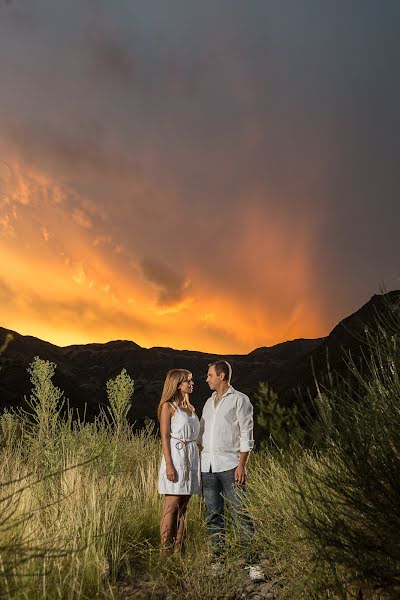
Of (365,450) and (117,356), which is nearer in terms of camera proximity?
(365,450)

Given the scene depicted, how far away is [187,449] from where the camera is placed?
456cm

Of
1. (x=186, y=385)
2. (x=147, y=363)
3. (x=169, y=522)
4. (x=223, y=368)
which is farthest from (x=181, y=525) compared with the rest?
(x=147, y=363)

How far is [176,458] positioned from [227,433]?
49cm

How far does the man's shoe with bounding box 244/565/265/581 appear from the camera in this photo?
412 centimetres

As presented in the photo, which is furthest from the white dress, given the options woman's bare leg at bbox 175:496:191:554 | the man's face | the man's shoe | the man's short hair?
the man's shoe

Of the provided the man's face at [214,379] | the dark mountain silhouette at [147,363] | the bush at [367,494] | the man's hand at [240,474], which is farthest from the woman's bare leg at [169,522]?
the dark mountain silhouette at [147,363]

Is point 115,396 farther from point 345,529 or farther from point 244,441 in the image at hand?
point 345,529

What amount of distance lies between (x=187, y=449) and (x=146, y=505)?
1.72 meters

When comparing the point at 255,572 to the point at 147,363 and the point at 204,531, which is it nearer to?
the point at 204,531

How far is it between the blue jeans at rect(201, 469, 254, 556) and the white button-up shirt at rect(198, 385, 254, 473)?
99mm

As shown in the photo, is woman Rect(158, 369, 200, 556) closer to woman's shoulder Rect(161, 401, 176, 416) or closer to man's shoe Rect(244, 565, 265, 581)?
woman's shoulder Rect(161, 401, 176, 416)

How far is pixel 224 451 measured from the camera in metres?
4.64

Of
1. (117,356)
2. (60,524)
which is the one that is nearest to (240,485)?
(60,524)

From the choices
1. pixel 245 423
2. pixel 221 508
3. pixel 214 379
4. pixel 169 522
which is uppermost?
pixel 214 379
